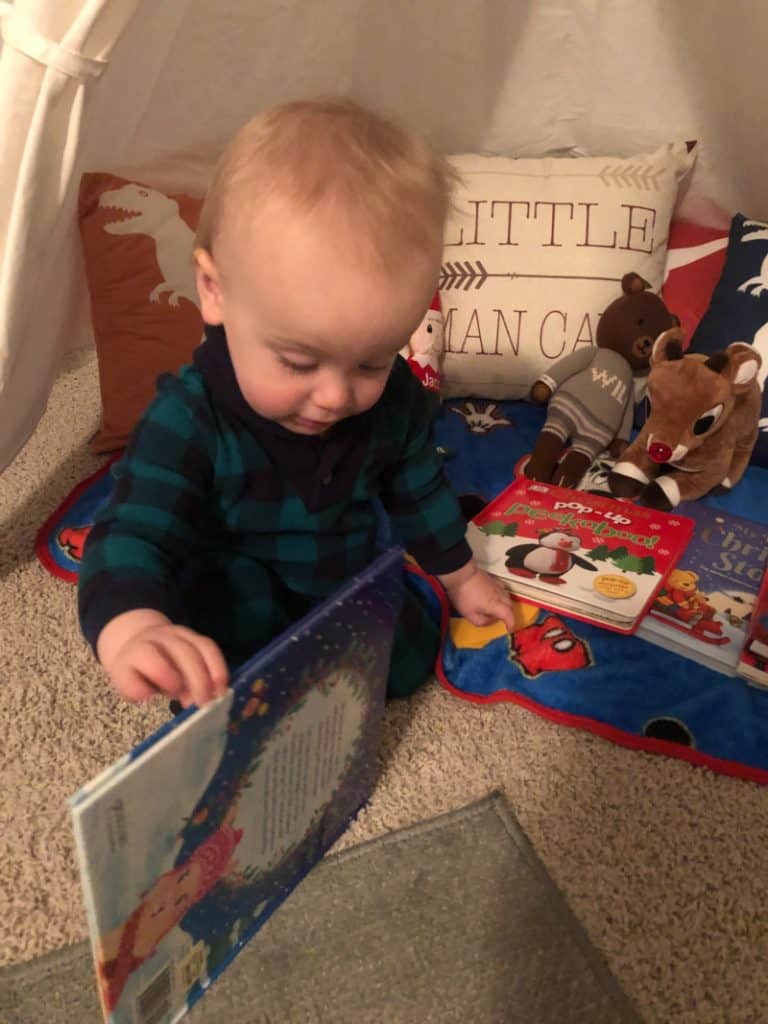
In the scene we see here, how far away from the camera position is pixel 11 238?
712mm

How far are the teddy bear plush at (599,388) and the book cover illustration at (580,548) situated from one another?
7cm

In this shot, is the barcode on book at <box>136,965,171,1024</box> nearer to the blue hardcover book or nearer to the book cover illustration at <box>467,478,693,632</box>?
the blue hardcover book

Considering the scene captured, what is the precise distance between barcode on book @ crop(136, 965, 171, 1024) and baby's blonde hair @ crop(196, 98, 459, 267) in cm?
49

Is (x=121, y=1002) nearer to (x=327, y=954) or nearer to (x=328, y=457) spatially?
(x=327, y=954)

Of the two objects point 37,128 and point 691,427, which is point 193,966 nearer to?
point 37,128

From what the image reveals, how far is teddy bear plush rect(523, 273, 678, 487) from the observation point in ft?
3.66

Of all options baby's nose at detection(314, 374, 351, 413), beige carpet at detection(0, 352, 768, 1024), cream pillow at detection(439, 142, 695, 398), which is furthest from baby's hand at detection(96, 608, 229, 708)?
cream pillow at detection(439, 142, 695, 398)

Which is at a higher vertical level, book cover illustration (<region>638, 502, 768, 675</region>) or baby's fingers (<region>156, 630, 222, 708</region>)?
baby's fingers (<region>156, 630, 222, 708</region>)

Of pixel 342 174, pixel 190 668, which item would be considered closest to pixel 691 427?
pixel 342 174

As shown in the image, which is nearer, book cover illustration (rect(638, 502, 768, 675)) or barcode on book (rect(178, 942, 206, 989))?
barcode on book (rect(178, 942, 206, 989))

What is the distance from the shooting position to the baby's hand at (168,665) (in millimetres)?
479

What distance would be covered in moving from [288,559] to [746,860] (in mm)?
486

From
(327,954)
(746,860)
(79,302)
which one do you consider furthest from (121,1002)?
(79,302)

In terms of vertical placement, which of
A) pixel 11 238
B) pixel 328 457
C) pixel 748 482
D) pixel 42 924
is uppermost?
pixel 11 238
